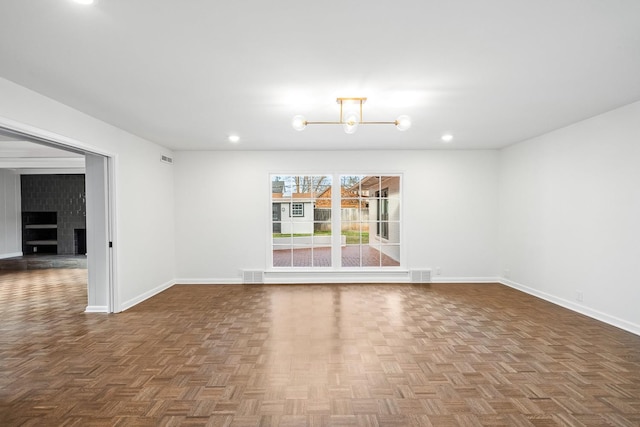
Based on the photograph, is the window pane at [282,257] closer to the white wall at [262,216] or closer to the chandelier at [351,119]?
the white wall at [262,216]

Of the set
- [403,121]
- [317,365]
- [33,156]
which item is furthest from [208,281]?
[33,156]

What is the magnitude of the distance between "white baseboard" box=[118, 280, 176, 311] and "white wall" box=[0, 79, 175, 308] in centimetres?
1

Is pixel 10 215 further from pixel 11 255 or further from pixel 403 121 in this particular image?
pixel 403 121

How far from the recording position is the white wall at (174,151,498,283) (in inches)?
226

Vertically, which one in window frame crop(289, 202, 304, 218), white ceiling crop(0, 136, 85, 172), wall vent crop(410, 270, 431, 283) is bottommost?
wall vent crop(410, 270, 431, 283)

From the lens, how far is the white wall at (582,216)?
11.2ft

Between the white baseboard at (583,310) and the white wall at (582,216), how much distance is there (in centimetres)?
1

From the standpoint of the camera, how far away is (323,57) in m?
2.28

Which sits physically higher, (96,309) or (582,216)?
(582,216)

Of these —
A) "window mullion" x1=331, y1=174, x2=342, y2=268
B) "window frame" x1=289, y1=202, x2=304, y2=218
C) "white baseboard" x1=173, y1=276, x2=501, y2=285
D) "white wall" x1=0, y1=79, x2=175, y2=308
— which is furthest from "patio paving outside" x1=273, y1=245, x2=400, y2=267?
"white wall" x1=0, y1=79, x2=175, y2=308

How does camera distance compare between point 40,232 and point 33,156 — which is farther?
point 40,232

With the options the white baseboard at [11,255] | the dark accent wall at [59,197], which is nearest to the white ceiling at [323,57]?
the dark accent wall at [59,197]

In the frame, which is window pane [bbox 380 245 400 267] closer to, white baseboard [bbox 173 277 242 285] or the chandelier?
white baseboard [bbox 173 277 242 285]

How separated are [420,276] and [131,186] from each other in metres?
4.96
